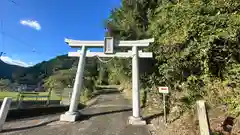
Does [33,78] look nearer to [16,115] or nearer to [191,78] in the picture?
[16,115]

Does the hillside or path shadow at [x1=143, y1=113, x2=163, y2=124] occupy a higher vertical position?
the hillside

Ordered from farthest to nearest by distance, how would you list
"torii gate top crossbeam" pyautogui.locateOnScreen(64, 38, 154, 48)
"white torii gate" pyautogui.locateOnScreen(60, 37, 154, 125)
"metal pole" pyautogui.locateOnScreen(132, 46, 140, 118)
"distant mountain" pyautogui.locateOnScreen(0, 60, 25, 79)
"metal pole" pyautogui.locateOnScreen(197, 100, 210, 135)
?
"distant mountain" pyautogui.locateOnScreen(0, 60, 25, 79) < "torii gate top crossbeam" pyautogui.locateOnScreen(64, 38, 154, 48) < "white torii gate" pyautogui.locateOnScreen(60, 37, 154, 125) < "metal pole" pyautogui.locateOnScreen(132, 46, 140, 118) < "metal pole" pyautogui.locateOnScreen(197, 100, 210, 135)

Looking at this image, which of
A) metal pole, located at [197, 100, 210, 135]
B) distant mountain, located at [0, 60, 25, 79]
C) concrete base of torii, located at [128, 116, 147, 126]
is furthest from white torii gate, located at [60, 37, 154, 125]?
distant mountain, located at [0, 60, 25, 79]

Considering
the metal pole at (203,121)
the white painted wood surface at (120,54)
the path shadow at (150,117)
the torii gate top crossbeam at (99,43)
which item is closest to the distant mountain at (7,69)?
the torii gate top crossbeam at (99,43)

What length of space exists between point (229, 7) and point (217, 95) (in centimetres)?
397

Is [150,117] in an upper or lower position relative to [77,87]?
lower

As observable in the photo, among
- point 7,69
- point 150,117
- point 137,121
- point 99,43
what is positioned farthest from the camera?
point 7,69

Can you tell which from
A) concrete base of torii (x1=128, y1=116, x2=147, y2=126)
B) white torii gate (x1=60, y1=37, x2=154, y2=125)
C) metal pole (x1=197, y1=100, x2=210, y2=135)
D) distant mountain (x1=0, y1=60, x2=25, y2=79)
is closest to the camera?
metal pole (x1=197, y1=100, x2=210, y2=135)

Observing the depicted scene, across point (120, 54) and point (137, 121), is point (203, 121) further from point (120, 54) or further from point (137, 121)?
point (120, 54)

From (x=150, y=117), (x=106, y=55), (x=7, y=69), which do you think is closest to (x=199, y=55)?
(x=150, y=117)

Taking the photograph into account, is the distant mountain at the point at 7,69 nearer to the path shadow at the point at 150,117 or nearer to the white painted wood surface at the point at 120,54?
the white painted wood surface at the point at 120,54

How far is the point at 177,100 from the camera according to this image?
8.40 meters

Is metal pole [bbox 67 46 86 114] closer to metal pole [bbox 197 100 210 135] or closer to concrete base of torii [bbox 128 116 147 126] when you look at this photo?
concrete base of torii [bbox 128 116 147 126]

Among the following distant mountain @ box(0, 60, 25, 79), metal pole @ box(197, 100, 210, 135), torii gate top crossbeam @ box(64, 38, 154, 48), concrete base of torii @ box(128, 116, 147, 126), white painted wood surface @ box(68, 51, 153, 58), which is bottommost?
concrete base of torii @ box(128, 116, 147, 126)
